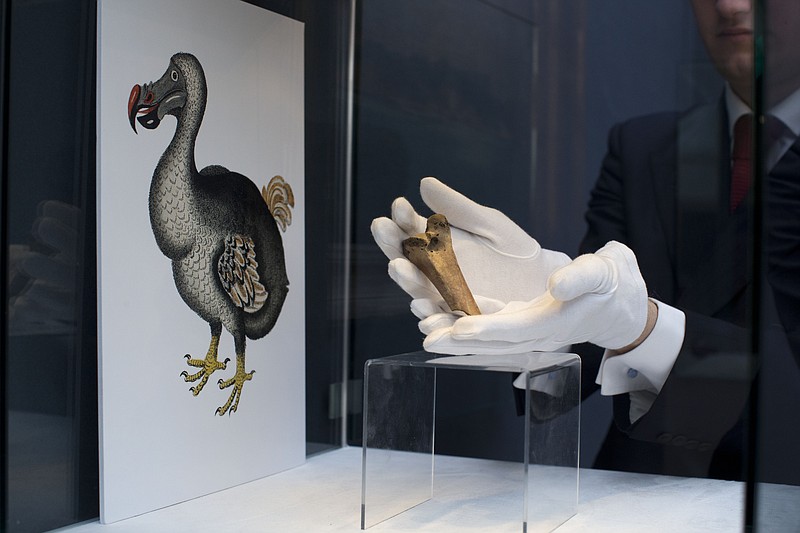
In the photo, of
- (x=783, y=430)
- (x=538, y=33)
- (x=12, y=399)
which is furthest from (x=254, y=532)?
(x=538, y=33)

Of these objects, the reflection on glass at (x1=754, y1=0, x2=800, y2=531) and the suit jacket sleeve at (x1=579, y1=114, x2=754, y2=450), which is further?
the suit jacket sleeve at (x1=579, y1=114, x2=754, y2=450)

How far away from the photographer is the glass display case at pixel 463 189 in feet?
4.00

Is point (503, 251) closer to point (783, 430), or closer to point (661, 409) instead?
point (661, 409)

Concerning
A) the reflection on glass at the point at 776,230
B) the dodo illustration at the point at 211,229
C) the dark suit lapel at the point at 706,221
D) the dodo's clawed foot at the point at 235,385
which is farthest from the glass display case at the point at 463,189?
the reflection on glass at the point at 776,230

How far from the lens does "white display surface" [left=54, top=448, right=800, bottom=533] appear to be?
4.11 ft

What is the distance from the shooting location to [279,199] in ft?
5.52

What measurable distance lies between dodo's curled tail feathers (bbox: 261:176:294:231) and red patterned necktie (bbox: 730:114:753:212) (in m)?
0.83

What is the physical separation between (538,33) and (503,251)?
57cm

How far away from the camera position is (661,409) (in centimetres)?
155

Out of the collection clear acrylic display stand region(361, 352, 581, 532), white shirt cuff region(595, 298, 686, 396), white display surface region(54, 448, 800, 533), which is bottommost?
white display surface region(54, 448, 800, 533)

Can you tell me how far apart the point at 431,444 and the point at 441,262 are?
0.38 meters

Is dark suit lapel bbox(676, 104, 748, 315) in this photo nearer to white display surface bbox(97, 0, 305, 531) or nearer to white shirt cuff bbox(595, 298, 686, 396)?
white shirt cuff bbox(595, 298, 686, 396)

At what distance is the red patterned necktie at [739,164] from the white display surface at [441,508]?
520 mm

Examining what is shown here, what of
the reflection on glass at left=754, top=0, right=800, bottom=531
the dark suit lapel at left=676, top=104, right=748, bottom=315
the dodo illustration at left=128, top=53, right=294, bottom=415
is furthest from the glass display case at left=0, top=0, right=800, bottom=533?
the reflection on glass at left=754, top=0, right=800, bottom=531
